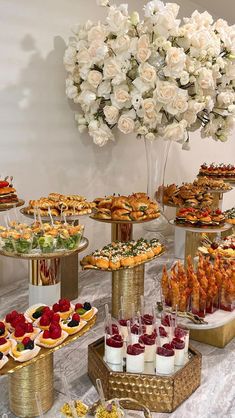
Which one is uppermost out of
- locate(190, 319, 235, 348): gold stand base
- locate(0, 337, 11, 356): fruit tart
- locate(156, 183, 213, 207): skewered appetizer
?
locate(156, 183, 213, 207): skewered appetizer

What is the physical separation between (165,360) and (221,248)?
37.6 inches

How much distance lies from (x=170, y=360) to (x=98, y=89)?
4.51 ft

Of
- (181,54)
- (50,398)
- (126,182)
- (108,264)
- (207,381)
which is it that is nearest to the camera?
(50,398)

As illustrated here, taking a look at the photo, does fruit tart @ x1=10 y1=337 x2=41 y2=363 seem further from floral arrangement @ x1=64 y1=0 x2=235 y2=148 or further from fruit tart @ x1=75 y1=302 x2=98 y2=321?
floral arrangement @ x1=64 y1=0 x2=235 y2=148

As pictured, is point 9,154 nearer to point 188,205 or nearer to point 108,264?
point 108,264

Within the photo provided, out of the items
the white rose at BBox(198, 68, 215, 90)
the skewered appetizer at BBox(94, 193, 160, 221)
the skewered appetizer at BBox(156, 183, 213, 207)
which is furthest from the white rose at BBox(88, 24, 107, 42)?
the skewered appetizer at BBox(156, 183, 213, 207)

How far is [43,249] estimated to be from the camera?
1592 millimetres

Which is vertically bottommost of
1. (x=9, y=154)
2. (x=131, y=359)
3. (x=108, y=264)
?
(x=131, y=359)

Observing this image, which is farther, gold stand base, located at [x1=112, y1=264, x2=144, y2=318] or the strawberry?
gold stand base, located at [x1=112, y1=264, x2=144, y2=318]

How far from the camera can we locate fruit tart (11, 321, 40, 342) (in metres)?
1.18

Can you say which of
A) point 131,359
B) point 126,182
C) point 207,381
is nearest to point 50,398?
point 131,359

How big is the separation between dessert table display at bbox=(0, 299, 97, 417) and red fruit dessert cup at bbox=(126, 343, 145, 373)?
133mm

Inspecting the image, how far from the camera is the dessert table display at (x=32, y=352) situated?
1.11 metres

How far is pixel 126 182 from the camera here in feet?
9.43
